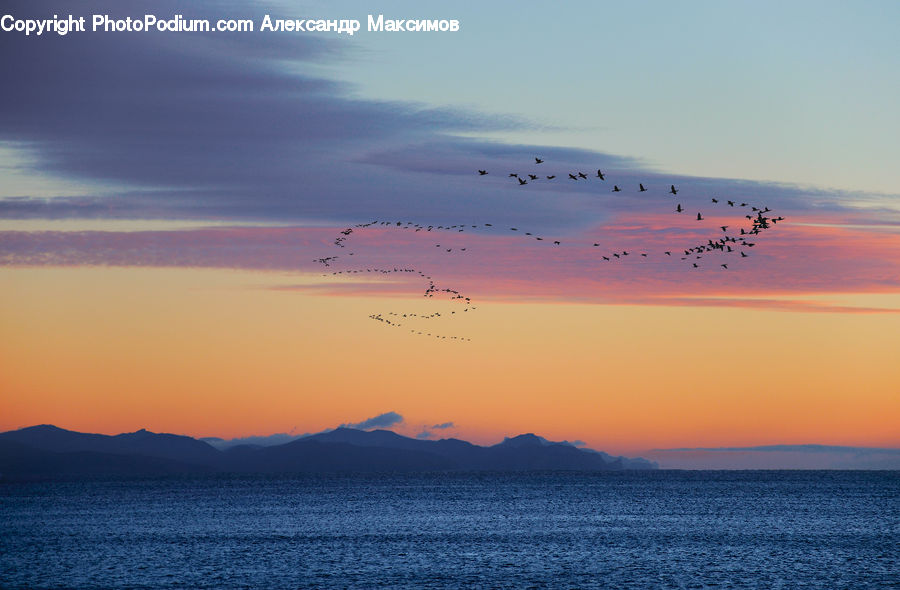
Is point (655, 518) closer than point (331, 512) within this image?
Yes

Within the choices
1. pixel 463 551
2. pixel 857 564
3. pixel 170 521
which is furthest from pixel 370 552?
pixel 170 521

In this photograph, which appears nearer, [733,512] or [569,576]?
[569,576]

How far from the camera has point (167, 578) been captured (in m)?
80.8

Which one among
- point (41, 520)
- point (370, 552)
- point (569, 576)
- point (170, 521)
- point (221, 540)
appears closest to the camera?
point (569, 576)

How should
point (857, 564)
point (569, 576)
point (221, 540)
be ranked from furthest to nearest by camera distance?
point (221, 540) → point (857, 564) → point (569, 576)

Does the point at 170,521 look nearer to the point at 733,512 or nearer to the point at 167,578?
the point at 167,578

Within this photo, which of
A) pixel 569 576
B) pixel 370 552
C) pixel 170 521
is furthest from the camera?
pixel 170 521

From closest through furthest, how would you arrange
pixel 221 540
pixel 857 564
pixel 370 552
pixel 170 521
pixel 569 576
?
pixel 569 576 → pixel 857 564 → pixel 370 552 → pixel 221 540 → pixel 170 521

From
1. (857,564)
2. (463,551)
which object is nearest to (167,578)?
(463,551)

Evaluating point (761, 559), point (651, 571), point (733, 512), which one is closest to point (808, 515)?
point (733, 512)

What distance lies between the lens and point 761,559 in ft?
305

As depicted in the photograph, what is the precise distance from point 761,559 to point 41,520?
11069 centimetres

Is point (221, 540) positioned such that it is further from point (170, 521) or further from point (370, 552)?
point (170, 521)

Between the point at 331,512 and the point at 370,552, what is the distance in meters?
68.3
